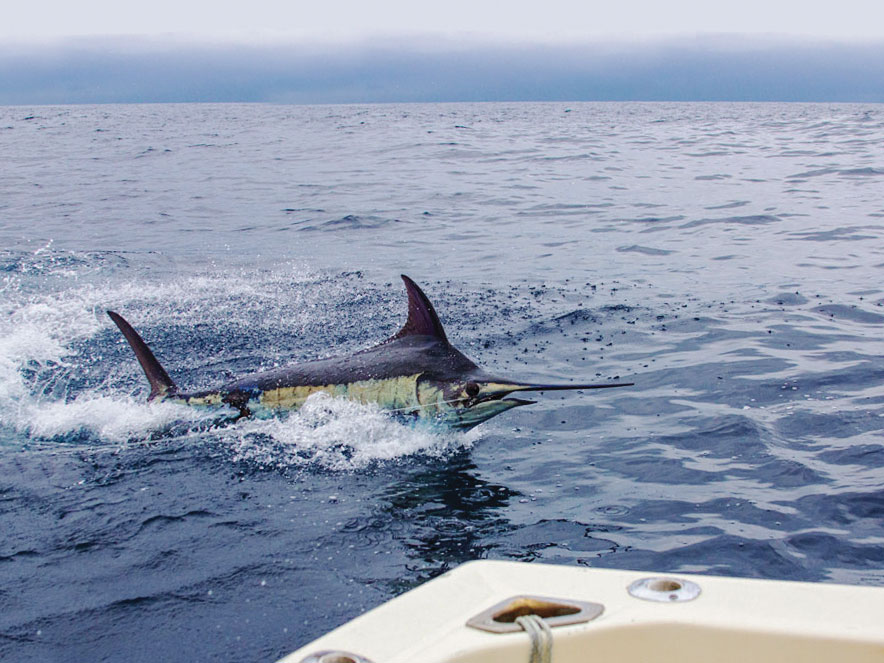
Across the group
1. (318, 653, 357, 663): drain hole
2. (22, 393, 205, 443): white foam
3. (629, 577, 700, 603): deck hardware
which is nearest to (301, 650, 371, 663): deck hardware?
(318, 653, 357, 663): drain hole

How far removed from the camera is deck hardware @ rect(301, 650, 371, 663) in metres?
2.23

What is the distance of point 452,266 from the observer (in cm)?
1305

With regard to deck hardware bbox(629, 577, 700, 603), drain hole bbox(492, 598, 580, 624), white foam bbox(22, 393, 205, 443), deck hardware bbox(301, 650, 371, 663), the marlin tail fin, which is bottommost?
white foam bbox(22, 393, 205, 443)

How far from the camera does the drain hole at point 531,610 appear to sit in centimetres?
247

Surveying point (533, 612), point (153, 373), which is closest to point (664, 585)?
point (533, 612)

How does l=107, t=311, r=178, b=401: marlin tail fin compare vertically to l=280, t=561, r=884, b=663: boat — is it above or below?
below

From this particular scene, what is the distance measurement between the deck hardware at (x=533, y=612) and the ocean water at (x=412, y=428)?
1.70m

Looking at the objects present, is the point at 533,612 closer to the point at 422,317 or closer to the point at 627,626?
the point at 627,626

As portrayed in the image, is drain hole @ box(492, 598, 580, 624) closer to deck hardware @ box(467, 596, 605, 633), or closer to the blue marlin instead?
deck hardware @ box(467, 596, 605, 633)

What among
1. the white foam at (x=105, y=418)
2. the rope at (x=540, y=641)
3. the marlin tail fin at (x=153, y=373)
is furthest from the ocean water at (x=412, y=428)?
the rope at (x=540, y=641)

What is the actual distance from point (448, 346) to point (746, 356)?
3410 millimetres

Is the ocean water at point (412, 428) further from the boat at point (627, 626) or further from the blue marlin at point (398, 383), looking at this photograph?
the boat at point (627, 626)

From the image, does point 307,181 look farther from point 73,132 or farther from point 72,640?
point 73,132

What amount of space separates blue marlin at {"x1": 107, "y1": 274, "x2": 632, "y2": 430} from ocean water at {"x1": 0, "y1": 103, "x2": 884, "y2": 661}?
154 mm
